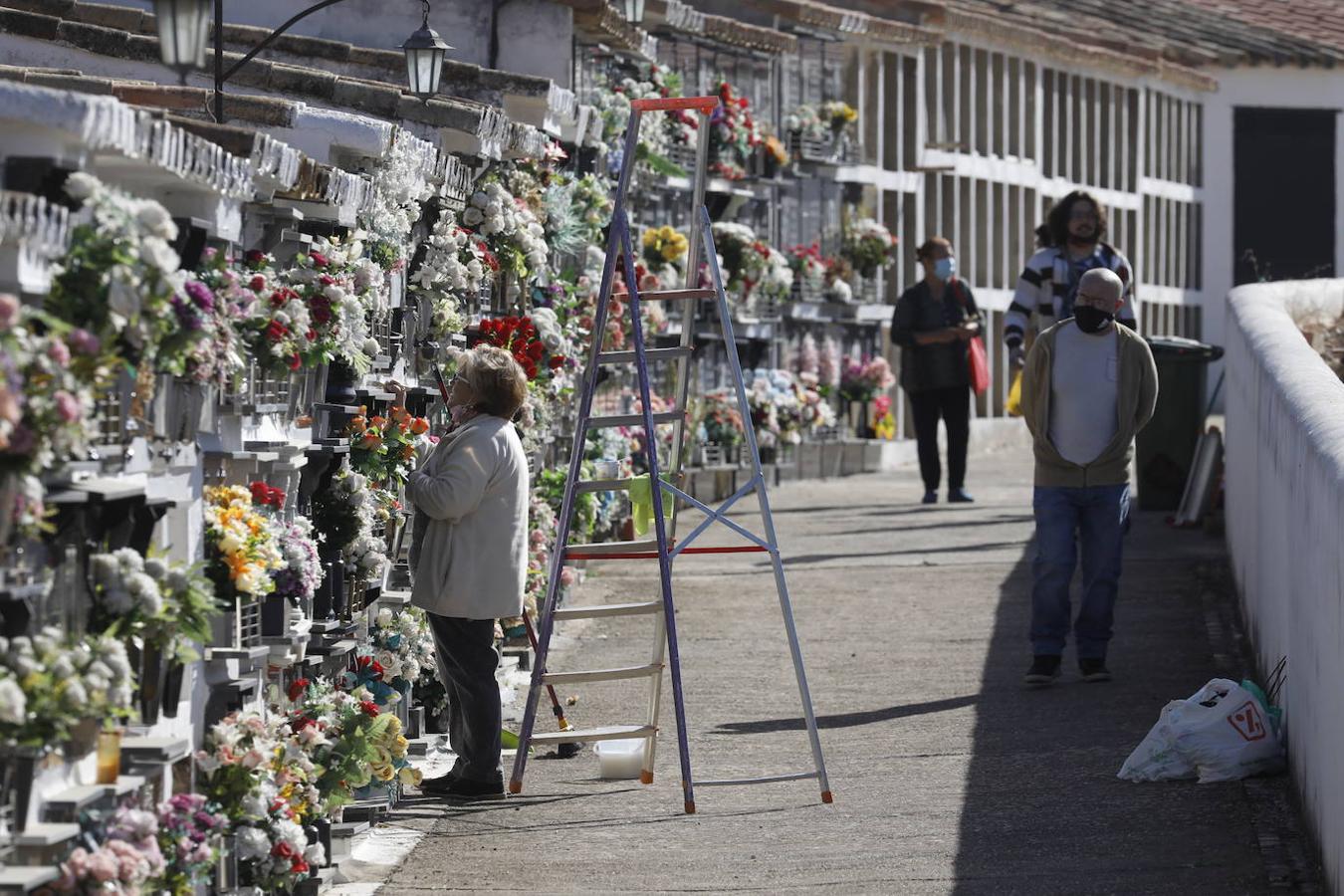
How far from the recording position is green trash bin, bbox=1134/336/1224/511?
20625 millimetres

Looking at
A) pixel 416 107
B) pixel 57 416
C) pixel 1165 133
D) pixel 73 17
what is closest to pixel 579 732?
pixel 416 107

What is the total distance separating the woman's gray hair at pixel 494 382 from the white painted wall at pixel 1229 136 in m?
41.9

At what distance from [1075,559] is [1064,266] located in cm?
304

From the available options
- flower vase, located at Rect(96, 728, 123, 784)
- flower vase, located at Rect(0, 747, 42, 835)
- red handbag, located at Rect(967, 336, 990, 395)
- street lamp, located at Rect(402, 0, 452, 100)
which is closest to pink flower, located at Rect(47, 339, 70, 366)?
flower vase, located at Rect(0, 747, 42, 835)

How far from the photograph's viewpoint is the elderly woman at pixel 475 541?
9891mm

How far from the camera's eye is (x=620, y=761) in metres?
10.7

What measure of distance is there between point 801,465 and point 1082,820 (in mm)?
18820

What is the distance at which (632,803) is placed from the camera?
10.2m

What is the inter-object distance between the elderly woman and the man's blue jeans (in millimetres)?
3190

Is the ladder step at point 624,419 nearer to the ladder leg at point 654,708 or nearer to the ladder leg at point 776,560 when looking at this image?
the ladder leg at point 776,560

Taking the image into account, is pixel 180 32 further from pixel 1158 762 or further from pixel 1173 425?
pixel 1173 425

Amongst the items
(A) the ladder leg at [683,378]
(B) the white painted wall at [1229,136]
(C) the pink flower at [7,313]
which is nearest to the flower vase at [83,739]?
(C) the pink flower at [7,313]

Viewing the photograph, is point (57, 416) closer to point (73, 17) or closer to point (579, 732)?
point (579, 732)

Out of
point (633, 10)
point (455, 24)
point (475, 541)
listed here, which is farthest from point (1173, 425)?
point (475, 541)
